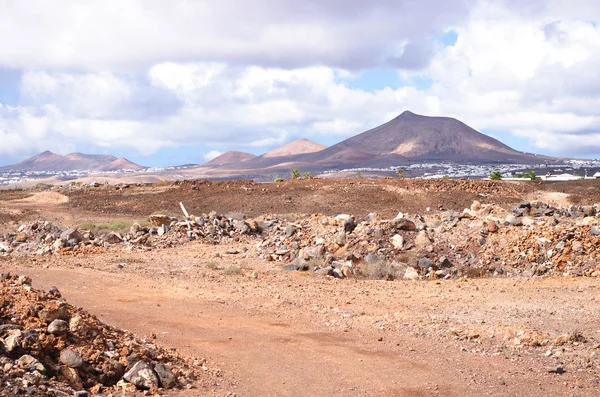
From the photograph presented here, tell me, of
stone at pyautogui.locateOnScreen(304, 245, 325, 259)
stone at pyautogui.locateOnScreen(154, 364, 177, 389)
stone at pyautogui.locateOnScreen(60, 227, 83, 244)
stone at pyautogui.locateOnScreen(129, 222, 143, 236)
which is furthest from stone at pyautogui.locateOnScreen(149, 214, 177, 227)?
stone at pyautogui.locateOnScreen(154, 364, 177, 389)

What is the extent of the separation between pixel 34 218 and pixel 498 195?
87.3ft

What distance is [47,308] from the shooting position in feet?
24.5

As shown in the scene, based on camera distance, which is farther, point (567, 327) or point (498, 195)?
point (498, 195)

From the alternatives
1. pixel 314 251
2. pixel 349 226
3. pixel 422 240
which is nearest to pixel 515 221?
pixel 422 240

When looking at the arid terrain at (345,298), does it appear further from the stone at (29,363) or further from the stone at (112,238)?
the stone at (29,363)

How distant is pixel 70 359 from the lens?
668 cm

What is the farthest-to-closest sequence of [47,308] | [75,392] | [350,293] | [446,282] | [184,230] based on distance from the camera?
1. [184,230]
2. [446,282]
3. [350,293]
4. [47,308]
5. [75,392]

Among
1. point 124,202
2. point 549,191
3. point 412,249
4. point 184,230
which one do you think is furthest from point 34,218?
point 549,191

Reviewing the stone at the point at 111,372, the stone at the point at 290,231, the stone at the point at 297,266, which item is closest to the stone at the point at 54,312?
the stone at the point at 111,372

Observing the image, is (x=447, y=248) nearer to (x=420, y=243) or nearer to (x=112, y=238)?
(x=420, y=243)

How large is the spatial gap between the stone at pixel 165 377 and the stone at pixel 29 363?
1.24 metres

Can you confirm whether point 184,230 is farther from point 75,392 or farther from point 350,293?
point 75,392

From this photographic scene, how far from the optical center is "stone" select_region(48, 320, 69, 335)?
709 centimetres

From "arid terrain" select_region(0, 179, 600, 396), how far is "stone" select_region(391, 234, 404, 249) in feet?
0.15
